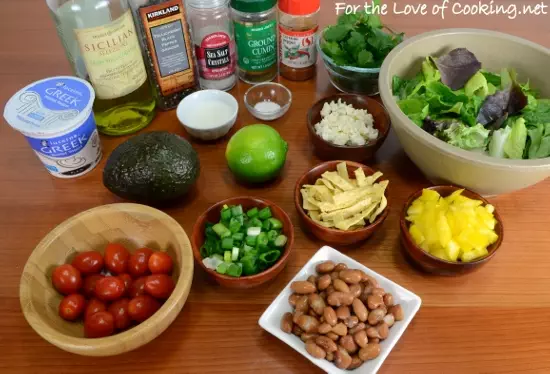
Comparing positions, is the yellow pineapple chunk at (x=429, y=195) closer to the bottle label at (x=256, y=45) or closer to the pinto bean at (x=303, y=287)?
the pinto bean at (x=303, y=287)

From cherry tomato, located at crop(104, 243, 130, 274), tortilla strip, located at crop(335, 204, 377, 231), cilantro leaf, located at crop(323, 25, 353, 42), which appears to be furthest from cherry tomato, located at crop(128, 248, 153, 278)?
cilantro leaf, located at crop(323, 25, 353, 42)

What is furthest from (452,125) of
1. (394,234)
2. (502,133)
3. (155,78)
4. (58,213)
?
(58,213)

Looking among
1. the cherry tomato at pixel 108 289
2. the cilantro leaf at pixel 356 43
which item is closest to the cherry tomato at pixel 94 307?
the cherry tomato at pixel 108 289

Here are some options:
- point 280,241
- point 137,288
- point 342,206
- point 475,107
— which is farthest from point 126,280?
point 475,107

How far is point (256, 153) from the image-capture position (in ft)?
3.06

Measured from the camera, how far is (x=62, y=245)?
0.80m

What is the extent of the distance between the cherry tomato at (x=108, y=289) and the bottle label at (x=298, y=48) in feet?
2.33

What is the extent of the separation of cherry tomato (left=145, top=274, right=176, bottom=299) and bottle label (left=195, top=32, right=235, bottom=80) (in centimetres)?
57

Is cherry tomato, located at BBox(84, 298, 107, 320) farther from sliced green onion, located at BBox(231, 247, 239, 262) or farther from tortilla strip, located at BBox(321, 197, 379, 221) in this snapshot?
tortilla strip, located at BBox(321, 197, 379, 221)

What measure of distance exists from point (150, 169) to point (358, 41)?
571 millimetres

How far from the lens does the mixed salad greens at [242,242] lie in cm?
80

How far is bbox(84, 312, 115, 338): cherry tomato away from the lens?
0.73 meters

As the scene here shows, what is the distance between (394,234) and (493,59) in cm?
48

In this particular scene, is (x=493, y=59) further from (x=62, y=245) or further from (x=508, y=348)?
(x=62, y=245)
